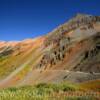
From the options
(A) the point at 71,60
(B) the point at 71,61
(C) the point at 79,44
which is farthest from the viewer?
(C) the point at 79,44

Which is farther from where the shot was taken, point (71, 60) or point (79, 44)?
point (79, 44)

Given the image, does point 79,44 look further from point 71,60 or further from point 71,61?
point 71,61

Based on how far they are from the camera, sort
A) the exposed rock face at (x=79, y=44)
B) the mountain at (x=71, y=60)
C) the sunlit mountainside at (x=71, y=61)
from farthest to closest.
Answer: the exposed rock face at (x=79, y=44) < the mountain at (x=71, y=60) < the sunlit mountainside at (x=71, y=61)

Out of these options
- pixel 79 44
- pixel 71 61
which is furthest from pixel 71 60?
pixel 79 44

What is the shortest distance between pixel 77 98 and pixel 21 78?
212 feet

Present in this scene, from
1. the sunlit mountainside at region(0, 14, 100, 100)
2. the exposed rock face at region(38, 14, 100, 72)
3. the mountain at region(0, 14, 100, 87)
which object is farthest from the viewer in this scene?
the exposed rock face at region(38, 14, 100, 72)

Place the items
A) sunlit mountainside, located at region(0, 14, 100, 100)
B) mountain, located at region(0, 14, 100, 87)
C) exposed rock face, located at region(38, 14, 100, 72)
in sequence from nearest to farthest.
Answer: sunlit mountainside, located at region(0, 14, 100, 100) < mountain, located at region(0, 14, 100, 87) < exposed rock face, located at region(38, 14, 100, 72)

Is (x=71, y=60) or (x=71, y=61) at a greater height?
(x=71, y=60)

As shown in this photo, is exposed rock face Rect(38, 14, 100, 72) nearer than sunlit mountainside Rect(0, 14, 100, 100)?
No

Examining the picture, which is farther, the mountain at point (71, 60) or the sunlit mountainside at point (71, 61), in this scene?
the mountain at point (71, 60)

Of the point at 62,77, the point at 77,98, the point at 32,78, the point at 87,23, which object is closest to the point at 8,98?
the point at 77,98

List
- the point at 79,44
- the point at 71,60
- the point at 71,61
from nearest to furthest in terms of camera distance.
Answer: the point at 71,61 → the point at 71,60 → the point at 79,44

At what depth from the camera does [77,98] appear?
13.9m

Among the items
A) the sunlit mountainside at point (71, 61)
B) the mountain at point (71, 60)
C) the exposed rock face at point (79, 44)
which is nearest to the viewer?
the sunlit mountainside at point (71, 61)
